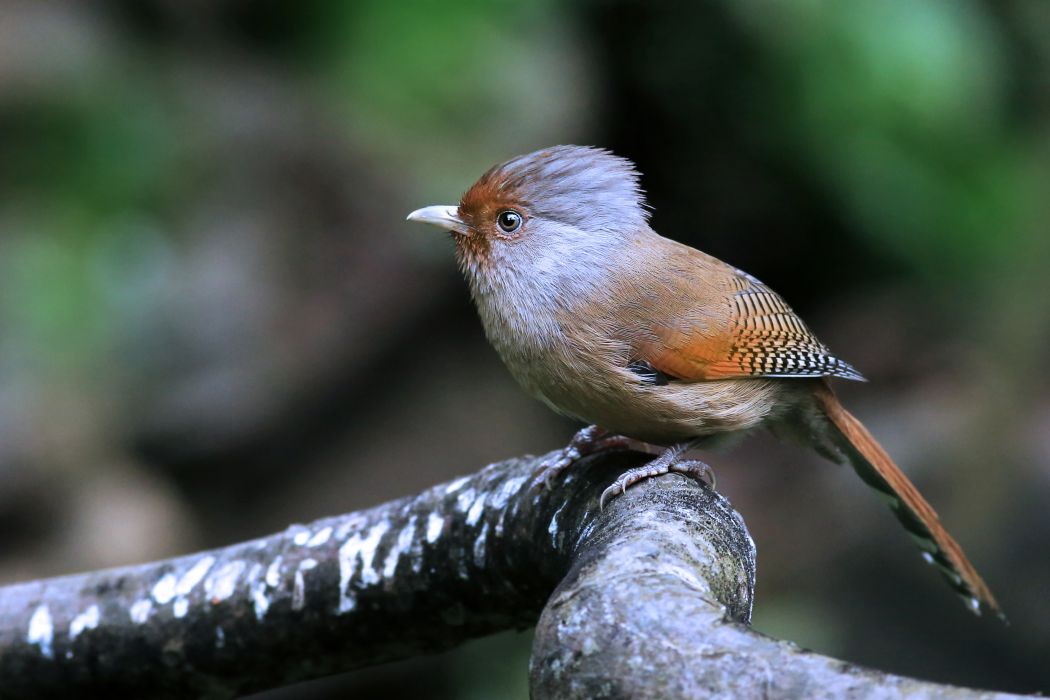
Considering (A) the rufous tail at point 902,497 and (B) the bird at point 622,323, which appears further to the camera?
(A) the rufous tail at point 902,497

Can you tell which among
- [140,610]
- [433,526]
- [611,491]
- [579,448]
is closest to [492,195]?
[579,448]

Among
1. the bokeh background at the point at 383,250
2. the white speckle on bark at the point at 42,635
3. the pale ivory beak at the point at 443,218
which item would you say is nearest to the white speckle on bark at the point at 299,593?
the white speckle on bark at the point at 42,635

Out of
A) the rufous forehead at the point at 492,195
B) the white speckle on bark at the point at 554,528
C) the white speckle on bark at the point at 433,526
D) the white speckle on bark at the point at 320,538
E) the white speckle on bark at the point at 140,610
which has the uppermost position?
the rufous forehead at the point at 492,195

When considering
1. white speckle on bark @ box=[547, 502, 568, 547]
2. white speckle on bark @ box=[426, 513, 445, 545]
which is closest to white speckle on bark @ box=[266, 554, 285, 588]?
white speckle on bark @ box=[426, 513, 445, 545]

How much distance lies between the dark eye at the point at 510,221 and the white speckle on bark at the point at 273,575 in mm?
1317

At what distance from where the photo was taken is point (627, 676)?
2244 mm

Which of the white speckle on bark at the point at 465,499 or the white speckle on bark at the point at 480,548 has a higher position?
the white speckle on bark at the point at 465,499

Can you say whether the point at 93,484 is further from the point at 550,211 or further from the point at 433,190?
the point at 550,211

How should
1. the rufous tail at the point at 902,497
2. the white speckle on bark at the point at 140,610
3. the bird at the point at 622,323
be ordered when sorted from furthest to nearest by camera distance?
the rufous tail at the point at 902,497
the bird at the point at 622,323
the white speckle on bark at the point at 140,610

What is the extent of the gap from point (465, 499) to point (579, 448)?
1.36ft

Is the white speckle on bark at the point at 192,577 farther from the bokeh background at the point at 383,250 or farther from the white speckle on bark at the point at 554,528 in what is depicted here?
the bokeh background at the point at 383,250

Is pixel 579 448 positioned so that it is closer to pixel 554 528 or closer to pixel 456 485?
pixel 456 485

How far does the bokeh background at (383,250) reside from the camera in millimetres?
7059

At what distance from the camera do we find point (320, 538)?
3699mm
